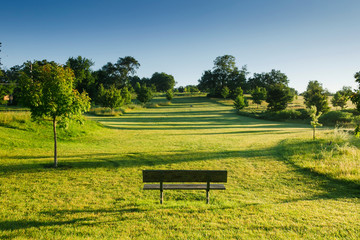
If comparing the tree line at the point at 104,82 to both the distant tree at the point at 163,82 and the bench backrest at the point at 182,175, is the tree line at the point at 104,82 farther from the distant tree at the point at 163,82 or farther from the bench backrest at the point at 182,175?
the distant tree at the point at 163,82

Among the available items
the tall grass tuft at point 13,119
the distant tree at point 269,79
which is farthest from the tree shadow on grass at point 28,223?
the distant tree at point 269,79

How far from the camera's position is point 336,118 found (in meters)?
35.8

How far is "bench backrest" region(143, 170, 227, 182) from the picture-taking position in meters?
6.13

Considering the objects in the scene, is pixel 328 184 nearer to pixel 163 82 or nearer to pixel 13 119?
pixel 13 119

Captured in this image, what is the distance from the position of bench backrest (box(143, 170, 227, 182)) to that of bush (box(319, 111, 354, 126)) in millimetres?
37736

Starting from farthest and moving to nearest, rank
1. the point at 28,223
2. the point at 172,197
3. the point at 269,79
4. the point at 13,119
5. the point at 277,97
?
the point at 269,79
the point at 277,97
the point at 13,119
the point at 172,197
the point at 28,223

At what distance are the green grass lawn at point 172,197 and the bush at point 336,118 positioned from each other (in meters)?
27.1

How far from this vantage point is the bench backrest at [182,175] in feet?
20.1

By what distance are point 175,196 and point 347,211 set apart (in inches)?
202

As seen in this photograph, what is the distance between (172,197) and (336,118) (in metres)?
39.8

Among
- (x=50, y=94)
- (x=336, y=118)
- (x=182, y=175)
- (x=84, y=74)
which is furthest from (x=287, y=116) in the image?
(x=84, y=74)

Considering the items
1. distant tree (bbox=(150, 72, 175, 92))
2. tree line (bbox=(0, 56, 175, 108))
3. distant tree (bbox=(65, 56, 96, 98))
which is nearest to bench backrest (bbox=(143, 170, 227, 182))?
tree line (bbox=(0, 56, 175, 108))

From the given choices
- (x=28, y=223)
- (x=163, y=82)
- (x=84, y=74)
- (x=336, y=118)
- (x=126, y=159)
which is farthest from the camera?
(x=163, y=82)

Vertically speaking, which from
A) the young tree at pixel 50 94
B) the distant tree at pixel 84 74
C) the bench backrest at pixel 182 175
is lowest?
the bench backrest at pixel 182 175
